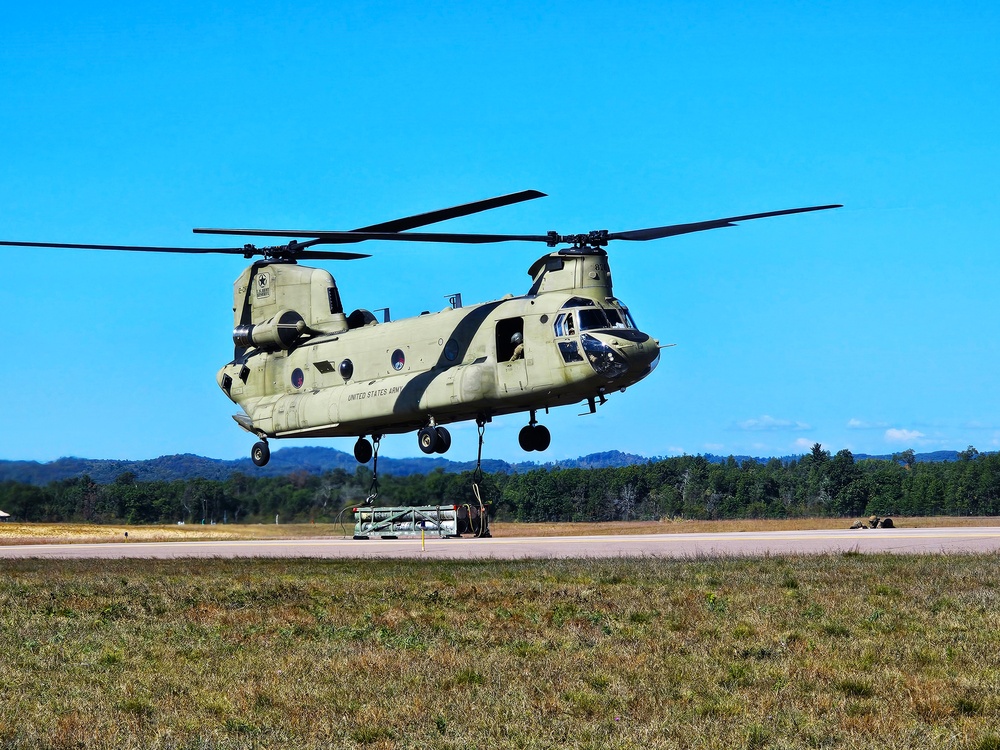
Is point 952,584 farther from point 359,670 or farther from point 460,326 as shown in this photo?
point 460,326

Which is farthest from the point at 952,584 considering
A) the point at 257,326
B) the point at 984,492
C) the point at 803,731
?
the point at 984,492

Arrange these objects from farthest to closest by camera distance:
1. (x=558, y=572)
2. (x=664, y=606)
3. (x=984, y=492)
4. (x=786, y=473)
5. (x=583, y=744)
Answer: (x=786, y=473) → (x=984, y=492) → (x=558, y=572) → (x=664, y=606) → (x=583, y=744)

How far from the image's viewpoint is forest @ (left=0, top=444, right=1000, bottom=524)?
57.5 metres

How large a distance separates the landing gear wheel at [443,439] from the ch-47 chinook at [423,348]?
0.05 metres

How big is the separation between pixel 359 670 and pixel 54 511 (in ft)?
187

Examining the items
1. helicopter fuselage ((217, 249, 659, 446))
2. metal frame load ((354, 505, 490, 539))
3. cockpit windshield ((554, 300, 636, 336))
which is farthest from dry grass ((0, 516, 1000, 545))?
cockpit windshield ((554, 300, 636, 336))

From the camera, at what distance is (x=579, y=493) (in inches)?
3733

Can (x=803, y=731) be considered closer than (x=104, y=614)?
Yes

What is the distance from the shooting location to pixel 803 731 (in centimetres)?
941

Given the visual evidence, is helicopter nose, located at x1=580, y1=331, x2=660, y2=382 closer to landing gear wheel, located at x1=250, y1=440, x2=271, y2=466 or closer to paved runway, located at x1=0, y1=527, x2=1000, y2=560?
paved runway, located at x1=0, y1=527, x2=1000, y2=560

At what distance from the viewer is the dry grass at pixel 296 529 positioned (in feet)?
163

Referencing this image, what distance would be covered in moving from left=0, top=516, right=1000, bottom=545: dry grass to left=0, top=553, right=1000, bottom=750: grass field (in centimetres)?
2928

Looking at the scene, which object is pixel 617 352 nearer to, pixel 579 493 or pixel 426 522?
pixel 426 522

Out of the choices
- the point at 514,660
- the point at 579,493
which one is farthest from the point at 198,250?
the point at 579,493
